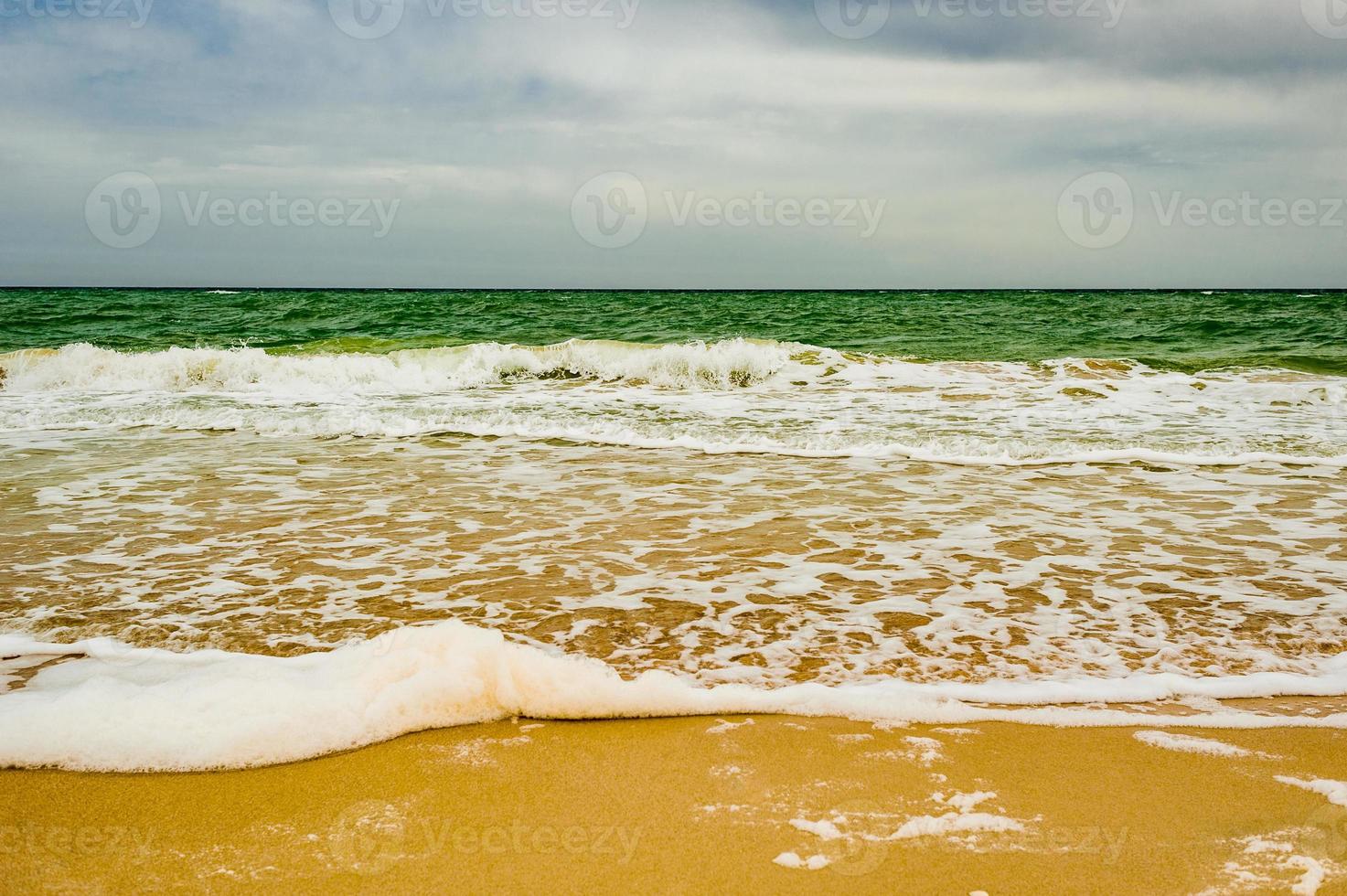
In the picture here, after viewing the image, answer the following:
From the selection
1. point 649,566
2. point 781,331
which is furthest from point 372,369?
point 649,566

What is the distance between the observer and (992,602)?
4.04m

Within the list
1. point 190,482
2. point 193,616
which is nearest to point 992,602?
point 193,616

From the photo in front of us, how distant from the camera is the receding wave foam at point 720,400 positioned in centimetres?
884

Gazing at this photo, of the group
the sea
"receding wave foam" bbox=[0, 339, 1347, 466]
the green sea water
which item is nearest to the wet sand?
the sea

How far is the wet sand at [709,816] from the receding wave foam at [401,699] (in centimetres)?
8

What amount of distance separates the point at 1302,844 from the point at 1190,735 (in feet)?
2.04

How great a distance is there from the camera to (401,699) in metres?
2.83

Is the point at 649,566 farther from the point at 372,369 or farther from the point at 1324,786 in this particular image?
the point at 372,369

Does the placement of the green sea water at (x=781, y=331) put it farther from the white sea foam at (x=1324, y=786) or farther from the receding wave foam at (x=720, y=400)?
the white sea foam at (x=1324, y=786)

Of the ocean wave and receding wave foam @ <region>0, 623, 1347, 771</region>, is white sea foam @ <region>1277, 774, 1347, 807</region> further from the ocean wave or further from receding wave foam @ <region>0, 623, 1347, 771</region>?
the ocean wave

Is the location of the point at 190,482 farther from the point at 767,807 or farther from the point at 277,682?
the point at 767,807

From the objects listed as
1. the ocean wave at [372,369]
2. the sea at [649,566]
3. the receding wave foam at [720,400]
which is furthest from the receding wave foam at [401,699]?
the ocean wave at [372,369]

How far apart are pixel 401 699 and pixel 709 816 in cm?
105

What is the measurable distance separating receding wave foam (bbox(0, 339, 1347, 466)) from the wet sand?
557 cm
